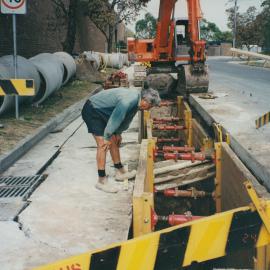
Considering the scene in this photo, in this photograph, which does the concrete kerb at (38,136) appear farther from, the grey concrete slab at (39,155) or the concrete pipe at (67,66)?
the concrete pipe at (67,66)

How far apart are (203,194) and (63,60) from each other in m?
11.2

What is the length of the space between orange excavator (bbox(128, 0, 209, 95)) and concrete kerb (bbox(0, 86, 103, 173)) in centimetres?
363

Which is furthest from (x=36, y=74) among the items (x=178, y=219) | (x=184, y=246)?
(x=184, y=246)

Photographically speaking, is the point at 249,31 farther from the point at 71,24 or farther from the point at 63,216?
the point at 63,216

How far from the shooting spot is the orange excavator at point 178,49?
13.1 meters

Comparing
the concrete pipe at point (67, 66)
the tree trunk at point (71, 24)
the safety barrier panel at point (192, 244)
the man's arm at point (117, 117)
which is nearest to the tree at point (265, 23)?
the tree trunk at point (71, 24)

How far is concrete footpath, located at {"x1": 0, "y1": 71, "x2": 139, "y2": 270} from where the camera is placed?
12.5 feet

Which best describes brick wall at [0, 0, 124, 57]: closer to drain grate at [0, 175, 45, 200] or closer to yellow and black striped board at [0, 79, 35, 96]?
yellow and black striped board at [0, 79, 35, 96]

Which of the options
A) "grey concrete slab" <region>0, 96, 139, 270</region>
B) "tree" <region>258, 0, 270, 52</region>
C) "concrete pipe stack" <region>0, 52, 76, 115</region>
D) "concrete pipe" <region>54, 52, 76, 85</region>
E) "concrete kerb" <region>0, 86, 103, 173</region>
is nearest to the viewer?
"grey concrete slab" <region>0, 96, 139, 270</region>

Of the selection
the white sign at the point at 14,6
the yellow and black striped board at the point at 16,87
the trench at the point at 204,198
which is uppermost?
the white sign at the point at 14,6

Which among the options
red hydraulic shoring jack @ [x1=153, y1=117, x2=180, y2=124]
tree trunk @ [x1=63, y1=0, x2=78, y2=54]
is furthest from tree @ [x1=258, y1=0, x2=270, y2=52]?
red hydraulic shoring jack @ [x1=153, y1=117, x2=180, y2=124]

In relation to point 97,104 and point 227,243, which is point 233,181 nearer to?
point 97,104

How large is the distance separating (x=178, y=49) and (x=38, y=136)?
772 cm

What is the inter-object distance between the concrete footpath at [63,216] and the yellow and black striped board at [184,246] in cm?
118
